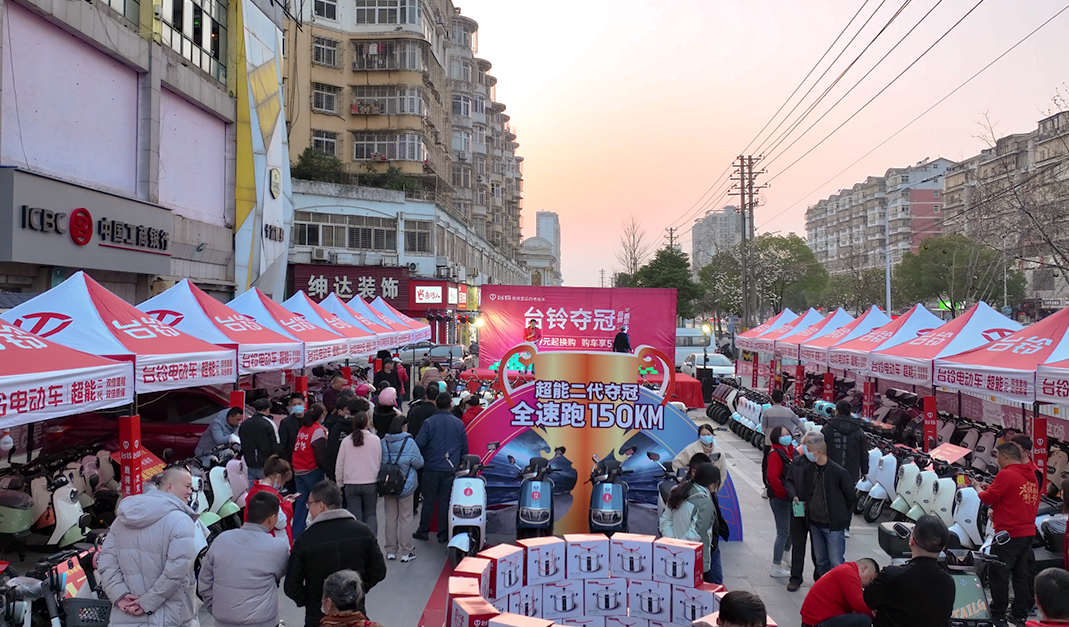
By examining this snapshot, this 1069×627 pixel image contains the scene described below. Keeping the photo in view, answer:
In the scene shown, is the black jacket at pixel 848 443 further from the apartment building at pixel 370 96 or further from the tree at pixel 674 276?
the tree at pixel 674 276

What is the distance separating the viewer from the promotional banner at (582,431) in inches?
336

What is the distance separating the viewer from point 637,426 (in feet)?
28.0

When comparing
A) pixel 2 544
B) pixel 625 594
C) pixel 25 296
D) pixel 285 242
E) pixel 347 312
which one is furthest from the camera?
pixel 285 242

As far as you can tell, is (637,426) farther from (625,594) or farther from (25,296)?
(25,296)

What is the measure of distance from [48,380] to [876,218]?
4576 inches

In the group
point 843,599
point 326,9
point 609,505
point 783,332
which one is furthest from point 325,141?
point 843,599

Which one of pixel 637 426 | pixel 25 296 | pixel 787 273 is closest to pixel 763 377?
A: pixel 637 426

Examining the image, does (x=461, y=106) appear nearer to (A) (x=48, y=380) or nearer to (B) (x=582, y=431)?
(B) (x=582, y=431)

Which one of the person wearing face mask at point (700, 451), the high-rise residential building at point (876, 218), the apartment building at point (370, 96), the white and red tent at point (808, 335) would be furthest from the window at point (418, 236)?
the high-rise residential building at point (876, 218)

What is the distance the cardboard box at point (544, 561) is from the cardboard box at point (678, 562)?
0.74 meters

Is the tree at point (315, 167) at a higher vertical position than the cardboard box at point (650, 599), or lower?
higher

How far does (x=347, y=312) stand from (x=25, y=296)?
691 centimetres

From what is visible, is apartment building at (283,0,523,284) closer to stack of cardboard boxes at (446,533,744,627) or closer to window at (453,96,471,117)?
window at (453,96,471,117)

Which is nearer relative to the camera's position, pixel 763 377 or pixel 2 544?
pixel 2 544
